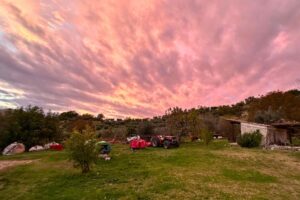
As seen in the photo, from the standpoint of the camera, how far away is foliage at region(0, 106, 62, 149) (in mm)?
39375

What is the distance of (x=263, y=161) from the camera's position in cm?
2244

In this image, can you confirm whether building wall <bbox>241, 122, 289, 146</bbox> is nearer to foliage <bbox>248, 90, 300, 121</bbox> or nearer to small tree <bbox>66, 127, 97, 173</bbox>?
foliage <bbox>248, 90, 300, 121</bbox>

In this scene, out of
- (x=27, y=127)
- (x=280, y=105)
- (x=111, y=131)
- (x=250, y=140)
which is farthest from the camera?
(x=280, y=105)

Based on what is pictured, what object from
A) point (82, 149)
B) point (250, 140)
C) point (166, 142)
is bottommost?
point (82, 149)

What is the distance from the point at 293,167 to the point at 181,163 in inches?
345

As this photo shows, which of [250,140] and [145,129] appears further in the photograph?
[145,129]

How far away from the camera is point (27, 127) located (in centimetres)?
4116

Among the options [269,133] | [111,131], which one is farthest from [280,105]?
[111,131]

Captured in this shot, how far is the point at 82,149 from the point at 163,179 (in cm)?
656

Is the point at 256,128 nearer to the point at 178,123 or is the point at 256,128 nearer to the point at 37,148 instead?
the point at 178,123

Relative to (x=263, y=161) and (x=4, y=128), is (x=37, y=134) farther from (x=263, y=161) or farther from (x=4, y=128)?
(x=263, y=161)

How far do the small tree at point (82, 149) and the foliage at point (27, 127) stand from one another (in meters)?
24.0

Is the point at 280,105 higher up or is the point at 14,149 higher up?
the point at 280,105

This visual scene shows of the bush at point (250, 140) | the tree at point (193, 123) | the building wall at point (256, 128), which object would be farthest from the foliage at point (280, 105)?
the bush at point (250, 140)
